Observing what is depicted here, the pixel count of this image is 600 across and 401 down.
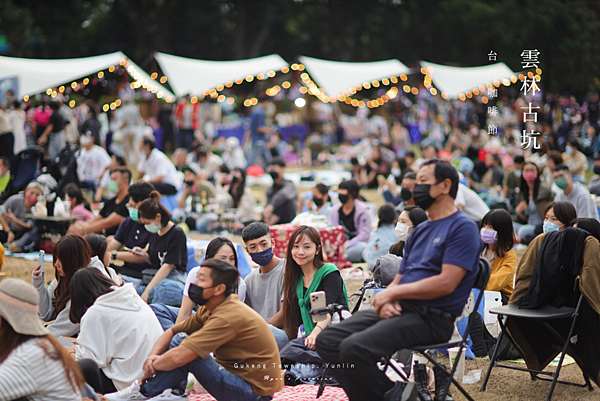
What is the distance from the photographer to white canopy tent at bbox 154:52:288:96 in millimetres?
17489

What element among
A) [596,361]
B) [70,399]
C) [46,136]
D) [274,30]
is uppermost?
[274,30]

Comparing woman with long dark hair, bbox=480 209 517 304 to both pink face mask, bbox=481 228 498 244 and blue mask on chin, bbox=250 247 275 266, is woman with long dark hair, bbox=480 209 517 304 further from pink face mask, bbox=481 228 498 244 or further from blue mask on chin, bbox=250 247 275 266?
blue mask on chin, bbox=250 247 275 266

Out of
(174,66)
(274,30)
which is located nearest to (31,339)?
(174,66)

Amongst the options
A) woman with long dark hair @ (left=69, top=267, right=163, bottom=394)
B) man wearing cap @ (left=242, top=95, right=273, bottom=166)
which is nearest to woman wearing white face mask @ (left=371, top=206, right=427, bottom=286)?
woman with long dark hair @ (left=69, top=267, right=163, bottom=394)

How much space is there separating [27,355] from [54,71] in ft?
48.2

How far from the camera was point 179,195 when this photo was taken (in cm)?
1141

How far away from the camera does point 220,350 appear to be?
11.7ft

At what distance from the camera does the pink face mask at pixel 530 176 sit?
28.6ft

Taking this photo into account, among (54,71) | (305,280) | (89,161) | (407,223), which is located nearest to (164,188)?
(89,161)

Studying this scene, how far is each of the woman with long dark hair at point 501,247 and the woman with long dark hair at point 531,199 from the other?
3.78m

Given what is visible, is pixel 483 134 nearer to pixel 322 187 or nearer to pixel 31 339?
pixel 322 187

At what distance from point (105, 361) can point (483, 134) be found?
17546 millimetres

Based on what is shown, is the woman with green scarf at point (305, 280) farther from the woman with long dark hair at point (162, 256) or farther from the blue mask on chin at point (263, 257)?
the woman with long dark hair at point (162, 256)

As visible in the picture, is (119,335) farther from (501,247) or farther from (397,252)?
(501,247)
